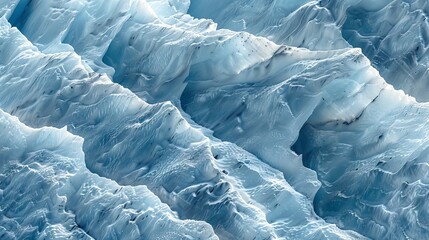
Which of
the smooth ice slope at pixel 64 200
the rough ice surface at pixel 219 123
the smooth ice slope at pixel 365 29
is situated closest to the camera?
the smooth ice slope at pixel 64 200

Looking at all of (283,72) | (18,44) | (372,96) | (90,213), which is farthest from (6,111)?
(372,96)

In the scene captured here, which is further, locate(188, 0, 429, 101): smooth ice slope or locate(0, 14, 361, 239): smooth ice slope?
locate(188, 0, 429, 101): smooth ice slope

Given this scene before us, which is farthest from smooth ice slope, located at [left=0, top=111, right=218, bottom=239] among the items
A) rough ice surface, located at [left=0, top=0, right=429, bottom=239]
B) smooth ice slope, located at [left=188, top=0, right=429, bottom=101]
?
smooth ice slope, located at [left=188, top=0, right=429, bottom=101]

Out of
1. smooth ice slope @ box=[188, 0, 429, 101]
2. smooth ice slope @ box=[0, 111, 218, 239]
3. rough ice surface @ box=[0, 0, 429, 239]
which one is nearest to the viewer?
smooth ice slope @ box=[0, 111, 218, 239]

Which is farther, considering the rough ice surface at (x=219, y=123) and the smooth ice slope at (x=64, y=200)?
the rough ice surface at (x=219, y=123)

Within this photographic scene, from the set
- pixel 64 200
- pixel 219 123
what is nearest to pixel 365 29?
pixel 219 123

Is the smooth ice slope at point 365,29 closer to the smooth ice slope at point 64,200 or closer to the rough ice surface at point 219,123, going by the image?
the rough ice surface at point 219,123

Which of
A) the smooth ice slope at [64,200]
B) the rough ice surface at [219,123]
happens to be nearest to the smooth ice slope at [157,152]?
the rough ice surface at [219,123]

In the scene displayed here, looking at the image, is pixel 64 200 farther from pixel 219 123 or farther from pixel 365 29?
pixel 365 29

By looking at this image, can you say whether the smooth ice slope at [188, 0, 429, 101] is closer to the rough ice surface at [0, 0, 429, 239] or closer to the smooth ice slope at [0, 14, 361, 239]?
the rough ice surface at [0, 0, 429, 239]
